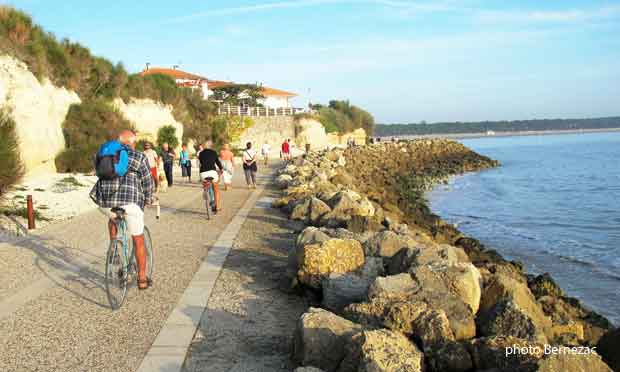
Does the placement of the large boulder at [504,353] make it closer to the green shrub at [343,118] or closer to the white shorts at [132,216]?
the white shorts at [132,216]

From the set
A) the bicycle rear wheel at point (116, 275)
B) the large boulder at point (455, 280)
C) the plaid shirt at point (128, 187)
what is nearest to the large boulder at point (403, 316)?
the large boulder at point (455, 280)

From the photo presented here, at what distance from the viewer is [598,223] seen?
20.8m

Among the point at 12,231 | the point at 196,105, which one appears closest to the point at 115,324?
the point at 12,231

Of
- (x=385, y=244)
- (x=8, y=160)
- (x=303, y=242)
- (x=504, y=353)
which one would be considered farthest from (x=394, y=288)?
(x=8, y=160)

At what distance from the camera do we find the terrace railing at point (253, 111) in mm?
58406

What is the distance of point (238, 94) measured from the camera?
3083 inches

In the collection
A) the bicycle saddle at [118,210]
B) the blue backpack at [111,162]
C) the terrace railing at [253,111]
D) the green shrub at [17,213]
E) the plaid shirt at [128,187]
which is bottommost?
the green shrub at [17,213]

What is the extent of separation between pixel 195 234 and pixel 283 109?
5622cm

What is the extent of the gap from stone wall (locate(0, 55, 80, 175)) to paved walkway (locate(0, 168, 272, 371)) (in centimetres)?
1043

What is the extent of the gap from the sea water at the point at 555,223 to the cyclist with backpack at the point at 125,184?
752 cm

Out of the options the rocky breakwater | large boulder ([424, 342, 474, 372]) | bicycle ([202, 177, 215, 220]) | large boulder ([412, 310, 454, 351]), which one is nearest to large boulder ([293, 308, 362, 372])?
the rocky breakwater

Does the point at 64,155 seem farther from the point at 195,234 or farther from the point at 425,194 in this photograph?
the point at 425,194

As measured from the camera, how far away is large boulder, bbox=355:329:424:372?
408cm

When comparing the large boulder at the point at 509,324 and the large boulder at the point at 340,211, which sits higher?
the large boulder at the point at 509,324
